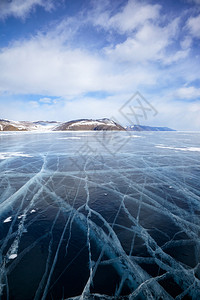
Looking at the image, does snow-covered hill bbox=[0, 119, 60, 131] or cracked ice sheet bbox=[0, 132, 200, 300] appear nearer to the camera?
cracked ice sheet bbox=[0, 132, 200, 300]

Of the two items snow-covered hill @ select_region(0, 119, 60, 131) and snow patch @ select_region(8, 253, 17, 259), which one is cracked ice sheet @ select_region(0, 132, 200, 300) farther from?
snow-covered hill @ select_region(0, 119, 60, 131)

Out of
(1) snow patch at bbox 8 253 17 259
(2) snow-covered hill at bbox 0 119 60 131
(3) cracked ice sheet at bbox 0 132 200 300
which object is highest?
(2) snow-covered hill at bbox 0 119 60 131

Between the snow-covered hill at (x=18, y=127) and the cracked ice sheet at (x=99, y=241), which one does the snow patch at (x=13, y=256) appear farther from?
the snow-covered hill at (x=18, y=127)

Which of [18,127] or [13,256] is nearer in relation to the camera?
[13,256]

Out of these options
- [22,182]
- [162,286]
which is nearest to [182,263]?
[162,286]

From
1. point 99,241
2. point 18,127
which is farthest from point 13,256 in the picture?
point 18,127

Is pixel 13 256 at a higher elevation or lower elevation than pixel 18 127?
lower

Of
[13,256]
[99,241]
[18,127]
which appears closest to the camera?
[13,256]

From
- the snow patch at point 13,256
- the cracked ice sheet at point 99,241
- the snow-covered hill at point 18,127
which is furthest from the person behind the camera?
the snow-covered hill at point 18,127

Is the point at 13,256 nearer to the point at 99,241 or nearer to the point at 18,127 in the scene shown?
the point at 99,241

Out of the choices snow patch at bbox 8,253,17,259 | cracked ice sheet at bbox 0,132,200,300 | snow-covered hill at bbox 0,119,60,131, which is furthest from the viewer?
snow-covered hill at bbox 0,119,60,131

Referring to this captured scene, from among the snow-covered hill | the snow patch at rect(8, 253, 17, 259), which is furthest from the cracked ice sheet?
the snow-covered hill

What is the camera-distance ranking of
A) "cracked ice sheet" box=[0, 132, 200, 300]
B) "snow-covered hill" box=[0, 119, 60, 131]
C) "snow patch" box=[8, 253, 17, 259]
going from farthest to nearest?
"snow-covered hill" box=[0, 119, 60, 131], "snow patch" box=[8, 253, 17, 259], "cracked ice sheet" box=[0, 132, 200, 300]

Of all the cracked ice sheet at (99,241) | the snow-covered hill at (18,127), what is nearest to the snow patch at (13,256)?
the cracked ice sheet at (99,241)
